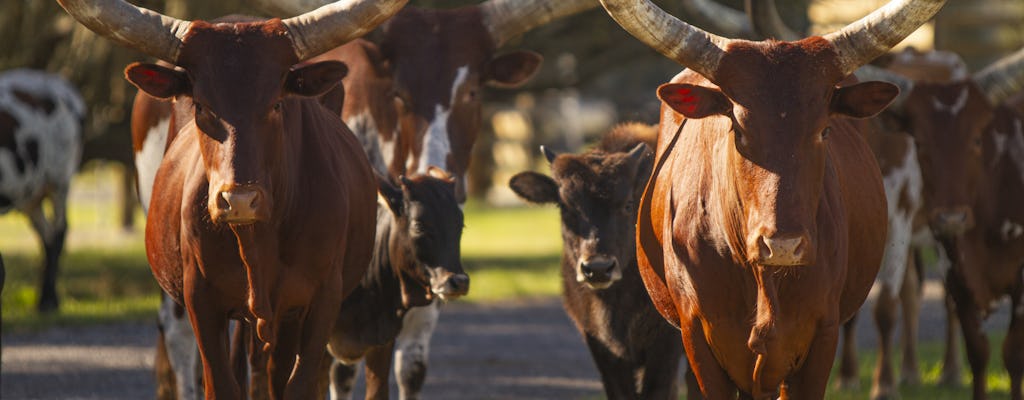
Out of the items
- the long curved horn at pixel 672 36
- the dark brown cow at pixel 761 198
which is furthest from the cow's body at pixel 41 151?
the long curved horn at pixel 672 36

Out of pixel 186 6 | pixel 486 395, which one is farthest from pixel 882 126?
pixel 186 6

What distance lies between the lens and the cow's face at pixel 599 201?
698 cm

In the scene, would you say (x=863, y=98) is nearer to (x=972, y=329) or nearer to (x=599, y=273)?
(x=599, y=273)

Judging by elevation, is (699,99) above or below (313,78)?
above

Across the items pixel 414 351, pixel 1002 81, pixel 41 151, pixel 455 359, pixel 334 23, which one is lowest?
pixel 455 359

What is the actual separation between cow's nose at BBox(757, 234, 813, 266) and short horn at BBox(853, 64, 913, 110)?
351 centimetres

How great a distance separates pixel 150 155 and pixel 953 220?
4.34 meters

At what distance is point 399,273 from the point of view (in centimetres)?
728

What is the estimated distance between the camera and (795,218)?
5047mm

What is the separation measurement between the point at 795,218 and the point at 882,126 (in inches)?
151

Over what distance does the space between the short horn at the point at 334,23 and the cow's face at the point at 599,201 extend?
1.51 m

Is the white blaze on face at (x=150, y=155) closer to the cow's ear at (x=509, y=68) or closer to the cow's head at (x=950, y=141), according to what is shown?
the cow's ear at (x=509, y=68)

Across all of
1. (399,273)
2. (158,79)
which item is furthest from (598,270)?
(158,79)

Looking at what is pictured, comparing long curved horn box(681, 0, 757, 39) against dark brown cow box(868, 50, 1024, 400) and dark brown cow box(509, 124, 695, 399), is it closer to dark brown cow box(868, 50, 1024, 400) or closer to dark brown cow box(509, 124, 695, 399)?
dark brown cow box(868, 50, 1024, 400)
